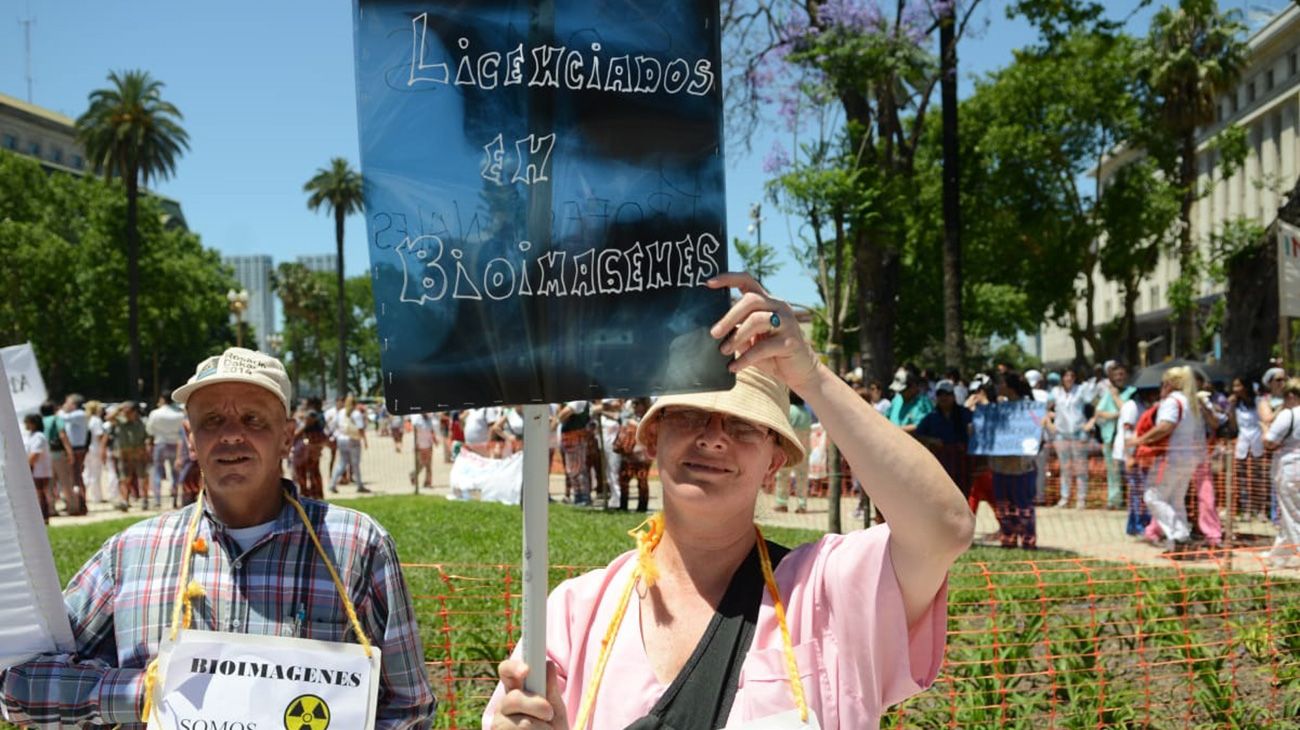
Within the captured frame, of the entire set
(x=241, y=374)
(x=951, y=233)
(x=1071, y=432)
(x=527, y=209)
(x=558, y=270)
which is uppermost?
(x=951, y=233)

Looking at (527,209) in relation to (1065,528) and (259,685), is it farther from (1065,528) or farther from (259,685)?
(1065,528)

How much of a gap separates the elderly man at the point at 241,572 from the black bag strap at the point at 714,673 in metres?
0.95

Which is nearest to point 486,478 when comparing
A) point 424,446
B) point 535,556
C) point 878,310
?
point 424,446

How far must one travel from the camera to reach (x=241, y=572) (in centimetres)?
288

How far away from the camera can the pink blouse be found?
7.35ft

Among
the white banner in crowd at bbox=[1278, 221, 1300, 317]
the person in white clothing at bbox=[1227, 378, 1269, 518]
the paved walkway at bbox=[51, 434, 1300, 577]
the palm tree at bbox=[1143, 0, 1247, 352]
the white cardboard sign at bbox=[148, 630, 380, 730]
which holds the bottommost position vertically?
the paved walkway at bbox=[51, 434, 1300, 577]

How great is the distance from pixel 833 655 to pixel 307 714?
128 centimetres

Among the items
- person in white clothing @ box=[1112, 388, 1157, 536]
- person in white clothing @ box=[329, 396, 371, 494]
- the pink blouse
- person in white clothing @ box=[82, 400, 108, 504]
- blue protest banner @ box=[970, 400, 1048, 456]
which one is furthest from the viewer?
person in white clothing @ box=[329, 396, 371, 494]

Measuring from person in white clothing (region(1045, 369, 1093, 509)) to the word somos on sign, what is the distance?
1391cm

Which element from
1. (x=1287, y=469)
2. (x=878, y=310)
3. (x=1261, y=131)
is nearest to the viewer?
(x=1287, y=469)

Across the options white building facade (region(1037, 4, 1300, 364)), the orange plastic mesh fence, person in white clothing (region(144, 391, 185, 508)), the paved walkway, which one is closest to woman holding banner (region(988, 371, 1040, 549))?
the paved walkway

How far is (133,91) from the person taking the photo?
1982 inches

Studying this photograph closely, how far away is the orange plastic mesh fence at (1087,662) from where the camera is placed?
17.8 ft

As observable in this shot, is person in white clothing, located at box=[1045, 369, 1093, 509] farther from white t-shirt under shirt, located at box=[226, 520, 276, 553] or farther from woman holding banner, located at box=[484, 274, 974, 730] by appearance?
white t-shirt under shirt, located at box=[226, 520, 276, 553]
